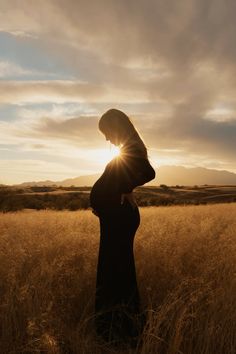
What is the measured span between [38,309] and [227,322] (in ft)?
5.69

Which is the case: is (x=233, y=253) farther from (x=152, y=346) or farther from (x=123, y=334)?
(x=152, y=346)

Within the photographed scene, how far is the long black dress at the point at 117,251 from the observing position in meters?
4.00

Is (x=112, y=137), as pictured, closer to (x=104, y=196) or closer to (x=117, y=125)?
(x=117, y=125)

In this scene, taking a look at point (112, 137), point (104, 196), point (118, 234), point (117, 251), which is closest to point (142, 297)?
point (117, 251)

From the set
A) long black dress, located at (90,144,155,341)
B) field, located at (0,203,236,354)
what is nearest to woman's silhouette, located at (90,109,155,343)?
long black dress, located at (90,144,155,341)

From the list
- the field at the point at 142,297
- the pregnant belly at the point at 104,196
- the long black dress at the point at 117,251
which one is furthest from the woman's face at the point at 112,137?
the field at the point at 142,297

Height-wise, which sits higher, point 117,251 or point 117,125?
point 117,125

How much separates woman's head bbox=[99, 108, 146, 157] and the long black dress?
0.09m

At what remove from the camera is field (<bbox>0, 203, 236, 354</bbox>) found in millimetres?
3588

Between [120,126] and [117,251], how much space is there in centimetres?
119

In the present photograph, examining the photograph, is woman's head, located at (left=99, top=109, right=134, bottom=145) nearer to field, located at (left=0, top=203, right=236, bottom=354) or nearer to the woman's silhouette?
the woman's silhouette

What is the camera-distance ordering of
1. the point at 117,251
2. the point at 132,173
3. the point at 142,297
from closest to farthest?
the point at 132,173
the point at 117,251
the point at 142,297

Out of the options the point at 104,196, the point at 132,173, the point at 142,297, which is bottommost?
the point at 142,297

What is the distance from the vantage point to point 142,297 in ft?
16.1
